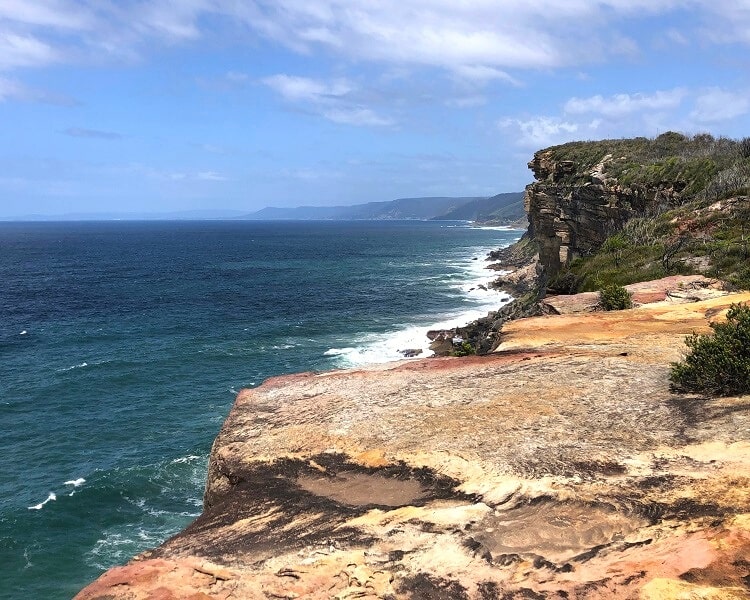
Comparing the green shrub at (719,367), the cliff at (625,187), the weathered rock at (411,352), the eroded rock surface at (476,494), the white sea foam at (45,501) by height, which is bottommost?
the white sea foam at (45,501)

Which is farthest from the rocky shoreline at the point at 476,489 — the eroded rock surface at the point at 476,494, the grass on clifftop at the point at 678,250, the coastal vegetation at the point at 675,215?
the coastal vegetation at the point at 675,215

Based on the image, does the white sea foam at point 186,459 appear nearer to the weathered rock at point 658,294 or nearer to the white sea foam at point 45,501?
the white sea foam at point 45,501

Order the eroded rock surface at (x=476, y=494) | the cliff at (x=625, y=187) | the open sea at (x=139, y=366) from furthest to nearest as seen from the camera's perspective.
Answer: the cliff at (x=625, y=187) < the open sea at (x=139, y=366) < the eroded rock surface at (x=476, y=494)

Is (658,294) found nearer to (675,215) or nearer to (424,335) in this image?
(675,215)

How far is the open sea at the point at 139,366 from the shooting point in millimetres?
28906

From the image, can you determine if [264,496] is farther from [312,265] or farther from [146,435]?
[312,265]

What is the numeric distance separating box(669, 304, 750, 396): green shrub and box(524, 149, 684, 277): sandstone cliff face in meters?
32.9

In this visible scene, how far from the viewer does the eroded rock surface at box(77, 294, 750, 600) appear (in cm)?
770

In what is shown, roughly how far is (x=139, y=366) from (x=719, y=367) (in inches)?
1866

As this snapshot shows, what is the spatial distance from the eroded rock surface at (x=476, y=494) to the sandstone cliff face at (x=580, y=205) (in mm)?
33092

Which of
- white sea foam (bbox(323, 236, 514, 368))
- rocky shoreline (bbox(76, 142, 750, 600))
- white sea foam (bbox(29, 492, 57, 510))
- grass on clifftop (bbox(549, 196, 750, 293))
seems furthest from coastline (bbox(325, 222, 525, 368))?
rocky shoreline (bbox(76, 142, 750, 600))

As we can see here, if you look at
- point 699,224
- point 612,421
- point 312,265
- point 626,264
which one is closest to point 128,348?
point 626,264

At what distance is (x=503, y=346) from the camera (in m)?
18.3

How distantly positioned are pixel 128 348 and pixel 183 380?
38.3 ft
